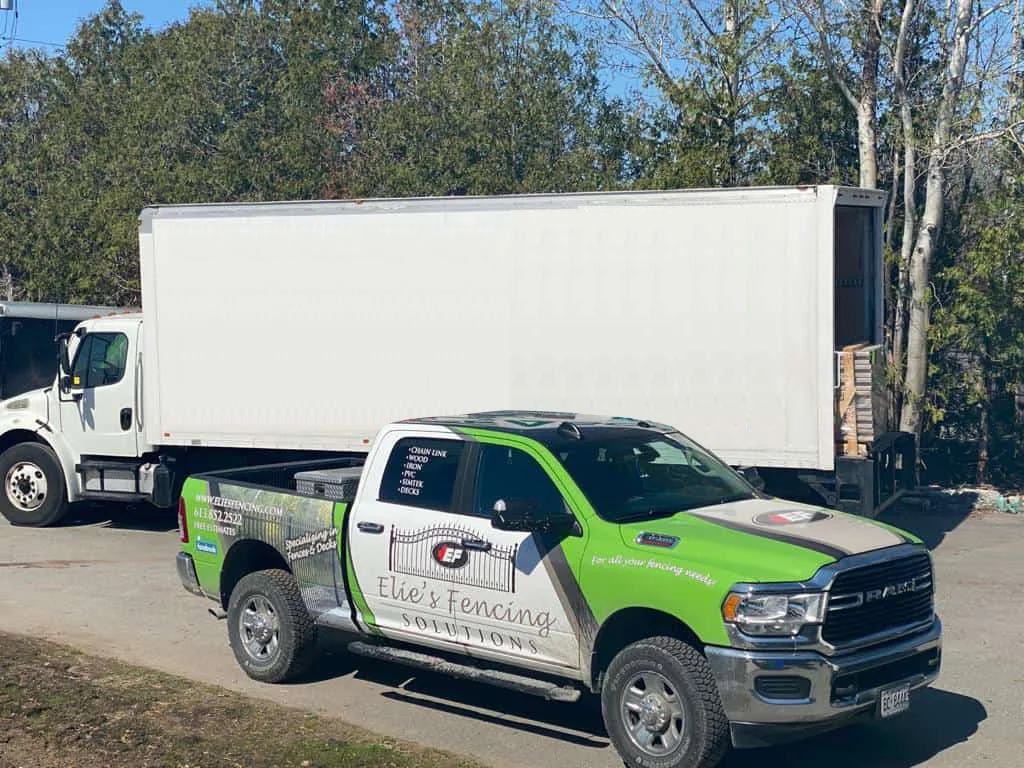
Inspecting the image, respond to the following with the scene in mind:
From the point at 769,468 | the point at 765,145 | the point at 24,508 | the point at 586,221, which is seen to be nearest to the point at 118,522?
the point at 24,508

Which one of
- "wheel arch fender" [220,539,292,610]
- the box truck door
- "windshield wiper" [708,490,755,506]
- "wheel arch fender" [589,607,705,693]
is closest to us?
"wheel arch fender" [589,607,705,693]

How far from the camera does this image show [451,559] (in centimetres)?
714

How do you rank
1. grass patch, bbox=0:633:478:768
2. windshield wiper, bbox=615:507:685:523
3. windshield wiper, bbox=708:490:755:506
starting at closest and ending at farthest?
grass patch, bbox=0:633:478:768 < windshield wiper, bbox=615:507:685:523 < windshield wiper, bbox=708:490:755:506

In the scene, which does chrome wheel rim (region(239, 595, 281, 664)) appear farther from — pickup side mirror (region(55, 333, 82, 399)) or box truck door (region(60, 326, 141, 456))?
pickup side mirror (region(55, 333, 82, 399))

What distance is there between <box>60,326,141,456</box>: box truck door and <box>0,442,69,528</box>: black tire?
0.54 meters

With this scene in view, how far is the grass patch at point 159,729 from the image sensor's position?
6.48 metres

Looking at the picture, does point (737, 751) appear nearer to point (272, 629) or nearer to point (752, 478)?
point (752, 478)

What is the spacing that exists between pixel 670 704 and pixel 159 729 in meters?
2.84

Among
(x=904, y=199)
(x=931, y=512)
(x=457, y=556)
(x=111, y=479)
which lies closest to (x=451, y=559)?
(x=457, y=556)

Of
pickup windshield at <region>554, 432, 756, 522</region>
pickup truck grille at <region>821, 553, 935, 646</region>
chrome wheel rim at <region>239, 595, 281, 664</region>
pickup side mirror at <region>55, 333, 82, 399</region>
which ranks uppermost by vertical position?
pickup side mirror at <region>55, 333, 82, 399</region>

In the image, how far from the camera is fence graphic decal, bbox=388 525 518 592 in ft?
22.7

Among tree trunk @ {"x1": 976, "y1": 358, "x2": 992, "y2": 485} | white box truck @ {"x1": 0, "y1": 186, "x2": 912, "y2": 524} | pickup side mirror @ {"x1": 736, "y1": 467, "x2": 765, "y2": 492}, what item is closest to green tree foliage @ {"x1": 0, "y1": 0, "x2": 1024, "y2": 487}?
tree trunk @ {"x1": 976, "y1": 358, "x2": 992, "y2": 485}

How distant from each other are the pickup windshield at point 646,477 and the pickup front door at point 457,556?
0.24 metres

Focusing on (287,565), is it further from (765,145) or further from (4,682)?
(765,145)
